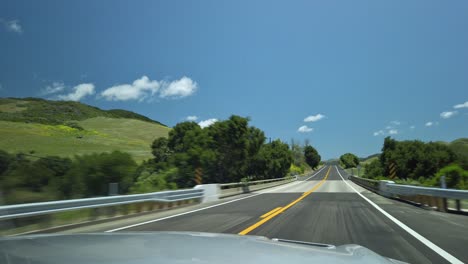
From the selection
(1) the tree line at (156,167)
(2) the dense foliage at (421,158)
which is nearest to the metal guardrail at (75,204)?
(1) the tree line at (156,167)

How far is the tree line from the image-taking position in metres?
13.8

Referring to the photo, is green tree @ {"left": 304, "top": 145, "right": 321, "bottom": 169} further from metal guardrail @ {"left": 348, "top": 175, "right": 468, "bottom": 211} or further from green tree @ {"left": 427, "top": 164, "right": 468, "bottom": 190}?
green tree @ {"left": 427, "top": 164, "right": 468, "bottom": 190}

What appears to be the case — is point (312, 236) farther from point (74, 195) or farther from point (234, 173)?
point (234, 173)

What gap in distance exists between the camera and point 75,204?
421 inches

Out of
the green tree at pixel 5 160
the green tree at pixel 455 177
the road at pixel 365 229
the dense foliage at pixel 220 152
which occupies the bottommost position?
the road at pixel 365 229

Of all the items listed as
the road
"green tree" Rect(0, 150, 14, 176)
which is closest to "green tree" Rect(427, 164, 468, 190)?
the road

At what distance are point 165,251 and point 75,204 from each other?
8.47 metres

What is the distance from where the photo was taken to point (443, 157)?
50.2m

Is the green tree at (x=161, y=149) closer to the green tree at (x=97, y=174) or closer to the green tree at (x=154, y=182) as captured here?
the green tree at (x=154, y=182)

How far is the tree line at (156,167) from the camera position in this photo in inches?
542

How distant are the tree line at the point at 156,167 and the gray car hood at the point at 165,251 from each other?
979 cm

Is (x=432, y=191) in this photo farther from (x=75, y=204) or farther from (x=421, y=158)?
(x=421, y=158)

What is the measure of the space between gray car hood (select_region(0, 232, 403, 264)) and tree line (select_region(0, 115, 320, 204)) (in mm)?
9786

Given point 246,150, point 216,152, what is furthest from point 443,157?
point 216,152
